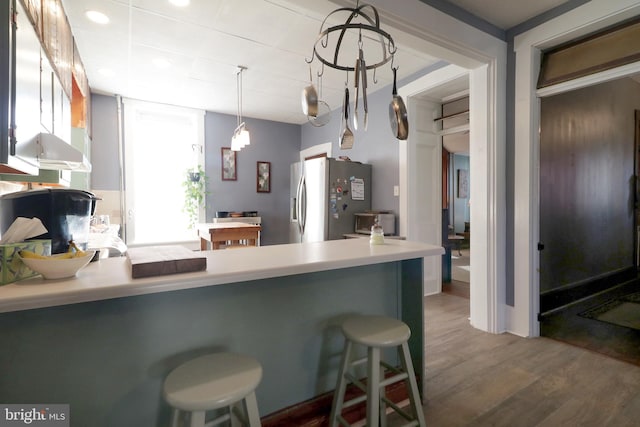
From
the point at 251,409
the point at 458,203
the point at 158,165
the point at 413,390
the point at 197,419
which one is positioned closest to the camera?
the point at 197,419

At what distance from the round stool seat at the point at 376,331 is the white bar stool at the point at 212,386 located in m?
0.46

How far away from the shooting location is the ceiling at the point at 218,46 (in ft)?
7.45

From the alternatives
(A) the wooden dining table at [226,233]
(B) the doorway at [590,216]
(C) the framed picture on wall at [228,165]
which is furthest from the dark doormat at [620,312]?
(C) the framed picture on wall at [228,165]

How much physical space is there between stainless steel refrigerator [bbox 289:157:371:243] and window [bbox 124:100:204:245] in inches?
77.4

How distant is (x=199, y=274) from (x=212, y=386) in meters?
0.35

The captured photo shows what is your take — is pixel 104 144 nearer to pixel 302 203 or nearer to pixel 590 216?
pixel 302 203

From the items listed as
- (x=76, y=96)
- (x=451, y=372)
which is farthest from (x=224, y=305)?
(x=76, y=96)

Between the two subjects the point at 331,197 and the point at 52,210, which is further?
the point at 331,197

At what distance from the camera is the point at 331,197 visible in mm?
3639

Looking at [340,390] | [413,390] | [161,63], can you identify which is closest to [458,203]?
[161,63]

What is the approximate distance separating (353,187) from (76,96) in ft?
10.2

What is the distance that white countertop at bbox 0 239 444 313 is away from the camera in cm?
83

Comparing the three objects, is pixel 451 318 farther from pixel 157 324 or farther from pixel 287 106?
pixel 287 106

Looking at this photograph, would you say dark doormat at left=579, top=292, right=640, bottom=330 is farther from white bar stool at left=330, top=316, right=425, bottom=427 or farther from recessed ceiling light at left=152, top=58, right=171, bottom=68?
recessed ceiling light at left=152, top=58, right=171, bottom=68
